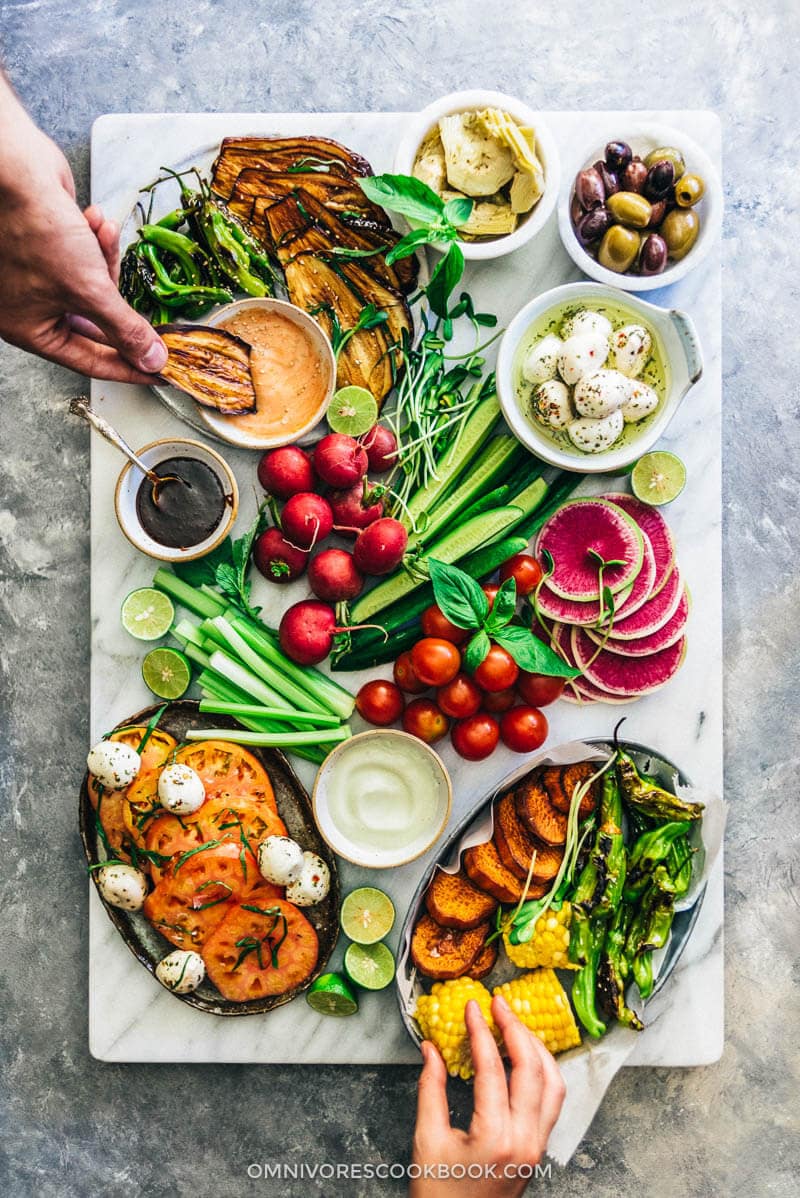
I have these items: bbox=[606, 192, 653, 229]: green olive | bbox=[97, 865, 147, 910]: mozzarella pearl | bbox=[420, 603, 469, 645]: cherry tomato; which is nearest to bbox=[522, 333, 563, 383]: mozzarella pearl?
bbox=[606, 192, 653, 229]: green olive

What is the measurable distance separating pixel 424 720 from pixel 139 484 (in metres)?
1.13

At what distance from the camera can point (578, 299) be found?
287 centimetres

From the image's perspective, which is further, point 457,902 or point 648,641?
point 648,641

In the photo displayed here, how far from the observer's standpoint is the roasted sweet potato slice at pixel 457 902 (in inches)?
108

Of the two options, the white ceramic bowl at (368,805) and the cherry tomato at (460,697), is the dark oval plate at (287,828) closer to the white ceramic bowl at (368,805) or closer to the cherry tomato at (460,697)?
the white ceramic bowl at (368,805)

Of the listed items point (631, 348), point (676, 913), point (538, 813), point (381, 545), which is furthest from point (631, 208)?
point (676, 913)

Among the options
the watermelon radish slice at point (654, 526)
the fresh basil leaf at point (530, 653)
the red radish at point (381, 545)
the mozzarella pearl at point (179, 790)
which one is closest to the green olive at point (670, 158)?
the watermelon radish slice at point (654, 526)

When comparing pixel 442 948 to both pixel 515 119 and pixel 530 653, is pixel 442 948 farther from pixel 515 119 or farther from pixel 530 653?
pixel 515 119

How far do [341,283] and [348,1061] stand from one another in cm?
242

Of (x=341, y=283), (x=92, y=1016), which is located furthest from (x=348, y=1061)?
(x=341, y=283)

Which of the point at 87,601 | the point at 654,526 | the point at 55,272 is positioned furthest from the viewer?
the point at 87,601

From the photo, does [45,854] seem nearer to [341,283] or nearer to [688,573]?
[341,283]

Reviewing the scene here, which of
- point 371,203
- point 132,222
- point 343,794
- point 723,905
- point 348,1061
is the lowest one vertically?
point 348,1061

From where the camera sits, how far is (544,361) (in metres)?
2.80
